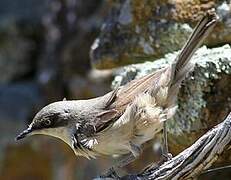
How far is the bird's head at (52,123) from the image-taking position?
2377mm

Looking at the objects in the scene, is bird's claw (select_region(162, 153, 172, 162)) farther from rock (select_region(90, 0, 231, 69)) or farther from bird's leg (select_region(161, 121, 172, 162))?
rock (select_region(90, 0, 231, 69))

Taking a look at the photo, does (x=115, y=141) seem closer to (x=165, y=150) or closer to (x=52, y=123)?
(x=165, y=150)

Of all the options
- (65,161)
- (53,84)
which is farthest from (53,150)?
(53,84)

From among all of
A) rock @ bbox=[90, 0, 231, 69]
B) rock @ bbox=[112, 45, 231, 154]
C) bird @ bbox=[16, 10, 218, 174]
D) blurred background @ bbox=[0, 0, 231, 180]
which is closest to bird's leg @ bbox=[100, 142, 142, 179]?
bird @ bbox=[16, 10, 218, 174]

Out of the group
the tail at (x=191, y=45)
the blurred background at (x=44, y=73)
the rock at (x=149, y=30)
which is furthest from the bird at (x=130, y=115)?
the blurred background at (x=44, y=73)

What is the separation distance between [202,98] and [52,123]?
19.8 inches

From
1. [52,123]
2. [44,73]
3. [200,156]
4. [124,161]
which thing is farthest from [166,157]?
[44,73]

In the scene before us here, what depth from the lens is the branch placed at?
6.41ft

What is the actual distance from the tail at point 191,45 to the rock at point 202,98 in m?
0.08

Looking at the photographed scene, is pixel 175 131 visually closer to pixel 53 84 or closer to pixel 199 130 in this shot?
pixel 199 130

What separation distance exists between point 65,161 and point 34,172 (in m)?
0.20

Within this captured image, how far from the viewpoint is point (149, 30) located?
2545 mm

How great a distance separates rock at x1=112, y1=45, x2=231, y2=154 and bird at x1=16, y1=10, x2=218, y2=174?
0.06 meters

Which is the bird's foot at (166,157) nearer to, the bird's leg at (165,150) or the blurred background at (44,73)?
the bird's leg at (165,150)
